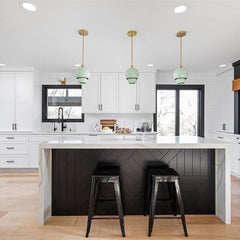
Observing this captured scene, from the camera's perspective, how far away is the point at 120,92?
4.97 meters

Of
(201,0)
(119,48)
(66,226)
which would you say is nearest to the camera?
(201,0)

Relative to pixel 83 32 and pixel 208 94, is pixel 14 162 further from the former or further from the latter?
pixel 208 94

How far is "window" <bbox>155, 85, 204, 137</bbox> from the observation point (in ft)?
17.9

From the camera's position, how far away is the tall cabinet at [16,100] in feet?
15.9

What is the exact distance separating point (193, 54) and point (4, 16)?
3144 mm

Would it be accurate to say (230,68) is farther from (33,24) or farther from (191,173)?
(33,24)

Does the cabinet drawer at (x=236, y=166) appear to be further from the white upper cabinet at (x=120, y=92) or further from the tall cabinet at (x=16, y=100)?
the tall cabinet at (x=16, y=100)

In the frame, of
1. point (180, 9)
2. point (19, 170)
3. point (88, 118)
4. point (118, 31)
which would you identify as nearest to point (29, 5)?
point (118, 31)

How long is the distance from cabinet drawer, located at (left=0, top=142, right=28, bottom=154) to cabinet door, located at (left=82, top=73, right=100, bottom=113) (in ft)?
5.44

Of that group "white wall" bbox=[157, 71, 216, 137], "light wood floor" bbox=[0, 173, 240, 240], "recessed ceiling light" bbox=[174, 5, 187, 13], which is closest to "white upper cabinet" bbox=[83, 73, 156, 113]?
"white wall" bbox=[157, 71, 216, 137]

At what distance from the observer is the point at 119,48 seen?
3.52m

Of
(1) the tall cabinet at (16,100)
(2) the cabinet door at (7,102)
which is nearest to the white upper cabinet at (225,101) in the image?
(1) the tall cabinet at (16,100)

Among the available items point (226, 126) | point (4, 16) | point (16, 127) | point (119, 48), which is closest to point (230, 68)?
point (226, 126)

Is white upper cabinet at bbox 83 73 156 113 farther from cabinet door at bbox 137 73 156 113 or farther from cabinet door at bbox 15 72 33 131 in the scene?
cabinet door at bbox 15 72 33 131
